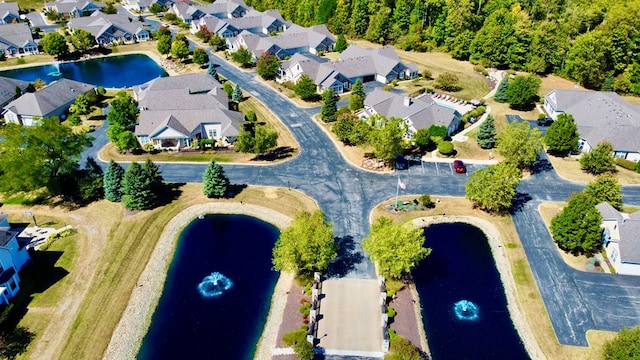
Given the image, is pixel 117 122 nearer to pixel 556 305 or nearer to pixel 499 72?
pixel 556 305

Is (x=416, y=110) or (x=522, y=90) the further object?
(x=522, y=90)

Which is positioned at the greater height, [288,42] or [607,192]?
[288,42]

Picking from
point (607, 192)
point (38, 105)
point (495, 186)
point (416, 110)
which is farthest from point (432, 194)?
point (38, 105)

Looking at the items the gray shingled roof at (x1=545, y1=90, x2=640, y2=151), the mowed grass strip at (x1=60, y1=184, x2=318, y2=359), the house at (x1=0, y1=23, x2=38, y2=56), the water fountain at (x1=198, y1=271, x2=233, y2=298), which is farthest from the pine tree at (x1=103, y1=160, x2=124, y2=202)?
the house at (x1=0, y1=23, x2=38, y2=56)

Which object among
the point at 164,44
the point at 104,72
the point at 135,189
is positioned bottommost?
the point at 135,189

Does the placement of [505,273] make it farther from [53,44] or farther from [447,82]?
[53,44]

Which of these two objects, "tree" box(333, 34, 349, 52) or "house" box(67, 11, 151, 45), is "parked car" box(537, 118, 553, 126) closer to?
"tree" box(333, 34, 349, 52)

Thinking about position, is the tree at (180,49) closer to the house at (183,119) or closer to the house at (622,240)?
the house at (183,119)
